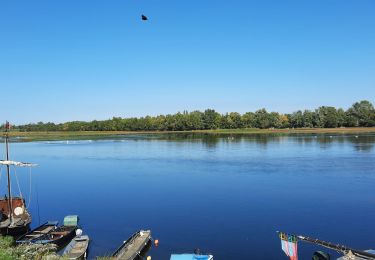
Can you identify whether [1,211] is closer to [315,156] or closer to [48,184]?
[48,184]

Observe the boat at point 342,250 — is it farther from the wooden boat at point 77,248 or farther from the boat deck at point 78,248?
the boat deck at point 78,248

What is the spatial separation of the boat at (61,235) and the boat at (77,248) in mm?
1601

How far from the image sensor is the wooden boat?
29837 millimetres

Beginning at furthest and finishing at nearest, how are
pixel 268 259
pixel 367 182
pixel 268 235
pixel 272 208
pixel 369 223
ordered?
pixel 367 182
pixel 272 208
pixel 369 223
pixel 268 235
pixel 268 259

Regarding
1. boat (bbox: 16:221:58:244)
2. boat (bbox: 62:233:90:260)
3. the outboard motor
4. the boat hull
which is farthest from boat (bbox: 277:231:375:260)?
the boat hull

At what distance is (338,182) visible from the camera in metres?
61.2

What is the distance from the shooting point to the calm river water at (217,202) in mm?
34688

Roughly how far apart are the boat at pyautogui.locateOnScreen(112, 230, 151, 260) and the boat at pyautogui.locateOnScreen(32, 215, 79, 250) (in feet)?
21.4

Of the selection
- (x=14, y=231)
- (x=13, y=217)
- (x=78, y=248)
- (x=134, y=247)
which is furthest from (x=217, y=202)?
(x=14, y=231)

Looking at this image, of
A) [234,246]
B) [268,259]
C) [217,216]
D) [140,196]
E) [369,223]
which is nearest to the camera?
[268,259]

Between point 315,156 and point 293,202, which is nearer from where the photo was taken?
point 293,202

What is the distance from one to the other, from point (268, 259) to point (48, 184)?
159 feet

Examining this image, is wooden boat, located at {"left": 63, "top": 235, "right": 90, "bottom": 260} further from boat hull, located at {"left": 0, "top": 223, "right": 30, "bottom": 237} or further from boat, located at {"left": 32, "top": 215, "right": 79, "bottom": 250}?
boat hull, located at {"left": 0, "top": 223, "right": 30, "bottom": 237}

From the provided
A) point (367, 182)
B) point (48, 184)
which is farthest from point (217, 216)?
point (48, 184)
